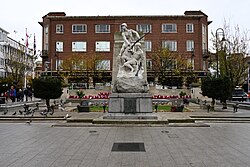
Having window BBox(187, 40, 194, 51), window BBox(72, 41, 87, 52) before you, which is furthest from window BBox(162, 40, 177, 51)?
window BBox(72, 41, 87, 52)

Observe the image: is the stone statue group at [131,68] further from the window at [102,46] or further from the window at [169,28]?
the window at [169,28]

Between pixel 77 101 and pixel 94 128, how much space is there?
965 inches

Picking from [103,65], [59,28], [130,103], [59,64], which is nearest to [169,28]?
[103,65]

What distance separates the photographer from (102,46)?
61344 mm

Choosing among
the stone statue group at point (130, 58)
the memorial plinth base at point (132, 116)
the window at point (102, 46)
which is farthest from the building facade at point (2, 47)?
the memorial plinth base at point (132, 116)

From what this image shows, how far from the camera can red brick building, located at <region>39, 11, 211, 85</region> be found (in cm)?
6072

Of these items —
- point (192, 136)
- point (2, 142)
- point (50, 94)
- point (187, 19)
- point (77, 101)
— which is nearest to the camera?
point (2, 142)

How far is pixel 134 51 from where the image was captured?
19203 mm

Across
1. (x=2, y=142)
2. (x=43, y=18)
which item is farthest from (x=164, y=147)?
(x=43, y=18)

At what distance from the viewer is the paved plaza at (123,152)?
8273 millimetres

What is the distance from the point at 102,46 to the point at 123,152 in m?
52.7

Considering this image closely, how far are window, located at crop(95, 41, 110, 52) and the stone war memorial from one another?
41805mm

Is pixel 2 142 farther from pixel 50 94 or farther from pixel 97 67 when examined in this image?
pixel 97 67

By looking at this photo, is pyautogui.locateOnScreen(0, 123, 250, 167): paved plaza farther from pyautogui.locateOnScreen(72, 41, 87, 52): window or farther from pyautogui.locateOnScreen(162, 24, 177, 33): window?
pyautogui.locateOnScreen(162, 24, 177, 33): window
